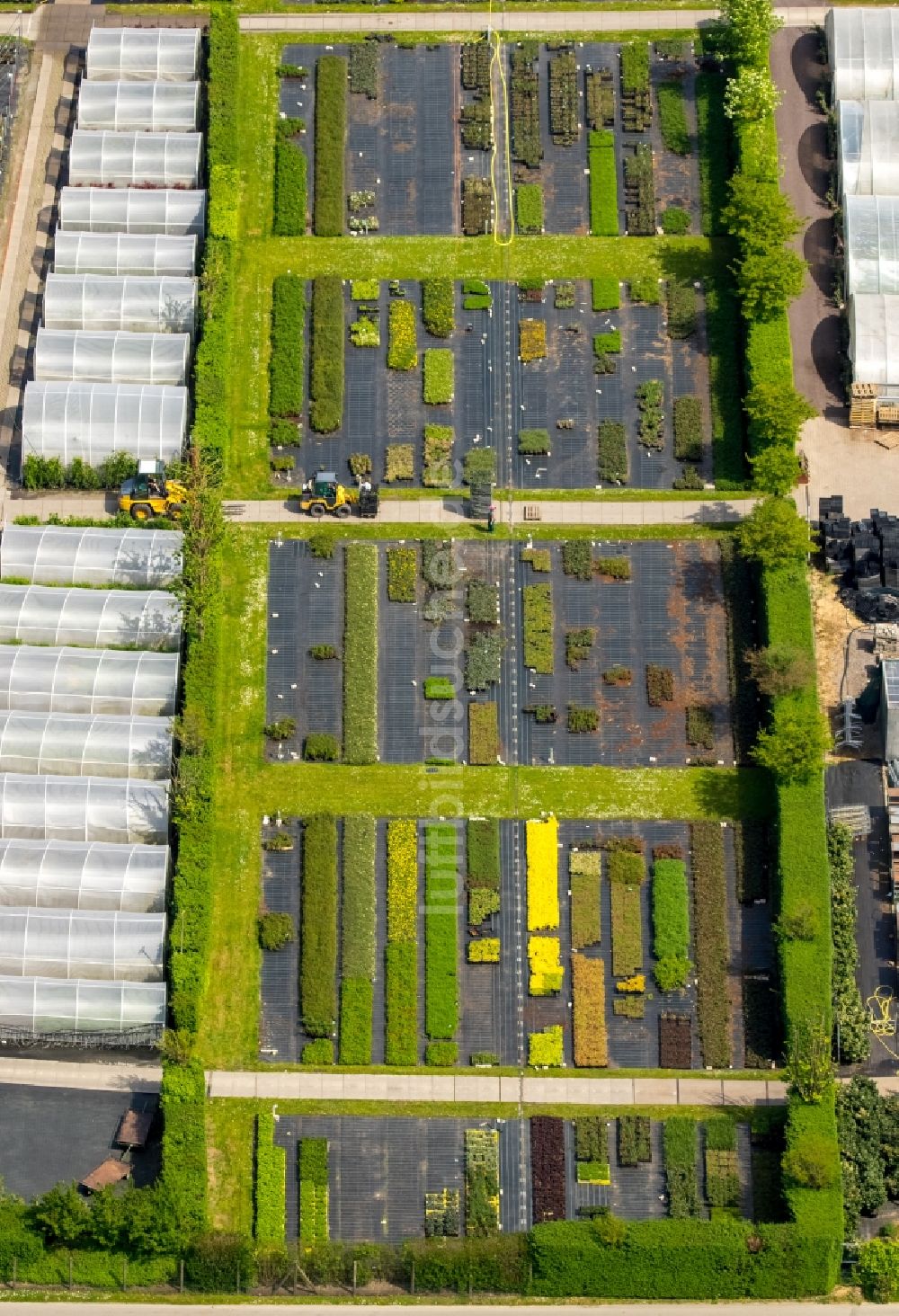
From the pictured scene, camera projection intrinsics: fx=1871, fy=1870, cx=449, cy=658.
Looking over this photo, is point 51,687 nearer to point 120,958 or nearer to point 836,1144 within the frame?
point 120,958

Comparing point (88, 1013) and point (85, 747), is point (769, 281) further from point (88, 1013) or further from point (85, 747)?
point (88, 1013)

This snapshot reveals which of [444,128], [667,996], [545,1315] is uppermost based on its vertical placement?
[444,128]

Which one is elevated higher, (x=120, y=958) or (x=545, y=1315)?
(x=120, y=958)

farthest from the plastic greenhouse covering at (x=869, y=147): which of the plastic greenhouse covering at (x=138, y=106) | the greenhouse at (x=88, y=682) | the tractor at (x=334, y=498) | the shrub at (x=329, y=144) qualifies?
the greenhouse at (x=88, y=682)

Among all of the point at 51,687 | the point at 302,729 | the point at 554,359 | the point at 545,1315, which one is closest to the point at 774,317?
the point at 554,359

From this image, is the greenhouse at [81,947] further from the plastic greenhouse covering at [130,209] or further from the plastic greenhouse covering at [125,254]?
the plastic greenhouse covering at [130,209]
